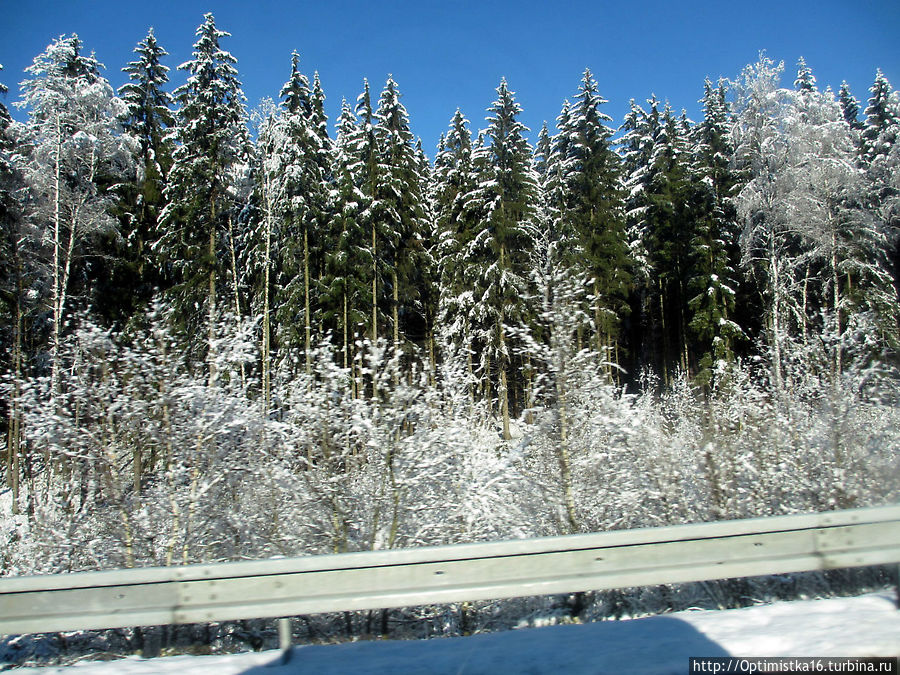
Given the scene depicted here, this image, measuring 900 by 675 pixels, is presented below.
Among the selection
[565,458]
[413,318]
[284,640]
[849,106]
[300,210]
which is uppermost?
[849,106]

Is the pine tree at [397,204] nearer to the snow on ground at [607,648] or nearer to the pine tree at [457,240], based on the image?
the pine tree at [457,240]

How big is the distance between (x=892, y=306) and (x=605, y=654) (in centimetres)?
2706

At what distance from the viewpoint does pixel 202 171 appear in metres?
Result: 21.9

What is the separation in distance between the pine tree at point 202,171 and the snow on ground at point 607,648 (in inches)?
767

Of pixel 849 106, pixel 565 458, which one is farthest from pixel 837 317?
pixel 849 106

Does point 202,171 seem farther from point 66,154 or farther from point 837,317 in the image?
point 837,317

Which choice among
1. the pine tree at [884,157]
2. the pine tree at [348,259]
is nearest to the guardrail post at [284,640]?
the pine tree at [348,259]

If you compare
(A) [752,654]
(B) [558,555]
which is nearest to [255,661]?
(B) [558,555]

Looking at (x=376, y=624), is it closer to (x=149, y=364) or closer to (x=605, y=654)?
(x=605, y=654)

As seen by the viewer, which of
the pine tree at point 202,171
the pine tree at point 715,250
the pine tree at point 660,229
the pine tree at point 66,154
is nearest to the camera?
the pine tree at point 66,154

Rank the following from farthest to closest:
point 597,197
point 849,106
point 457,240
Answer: point 849,106 → point 597,197 → point 457,240

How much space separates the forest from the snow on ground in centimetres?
267

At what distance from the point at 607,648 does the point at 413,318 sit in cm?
2919

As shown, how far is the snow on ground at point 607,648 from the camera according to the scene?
145 inches
